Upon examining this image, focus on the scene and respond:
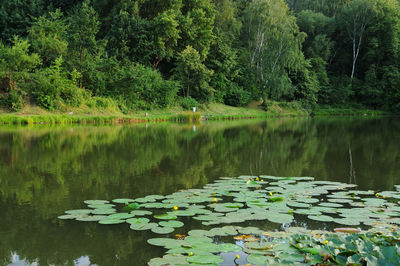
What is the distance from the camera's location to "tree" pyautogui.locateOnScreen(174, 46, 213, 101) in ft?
95.7

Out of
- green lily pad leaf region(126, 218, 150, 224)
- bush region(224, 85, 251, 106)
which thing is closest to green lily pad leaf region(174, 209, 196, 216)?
green lily pad leaf region(126, 218, 150, 224)

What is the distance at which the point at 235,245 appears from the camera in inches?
130

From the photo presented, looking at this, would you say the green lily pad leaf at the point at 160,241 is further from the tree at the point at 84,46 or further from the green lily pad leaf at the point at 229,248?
the tree at the point at 84,46

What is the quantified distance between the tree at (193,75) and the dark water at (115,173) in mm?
17324

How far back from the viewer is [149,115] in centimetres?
2509

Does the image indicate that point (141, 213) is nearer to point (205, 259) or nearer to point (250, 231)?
point (250, 231)

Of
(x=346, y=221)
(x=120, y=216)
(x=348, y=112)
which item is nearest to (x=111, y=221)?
(x=120, y=216)

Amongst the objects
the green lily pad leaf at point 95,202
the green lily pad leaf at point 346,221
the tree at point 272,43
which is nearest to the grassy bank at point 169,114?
the tree at point 272,43

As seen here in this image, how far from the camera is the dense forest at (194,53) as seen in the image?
2295cm

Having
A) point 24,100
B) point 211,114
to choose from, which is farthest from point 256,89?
point 24,100

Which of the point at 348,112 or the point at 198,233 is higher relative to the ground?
the point at 348,112

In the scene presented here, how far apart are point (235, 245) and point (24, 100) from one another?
20697 mm

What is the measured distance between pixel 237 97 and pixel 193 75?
546 centimetres

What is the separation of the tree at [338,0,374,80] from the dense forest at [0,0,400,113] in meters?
0.13
